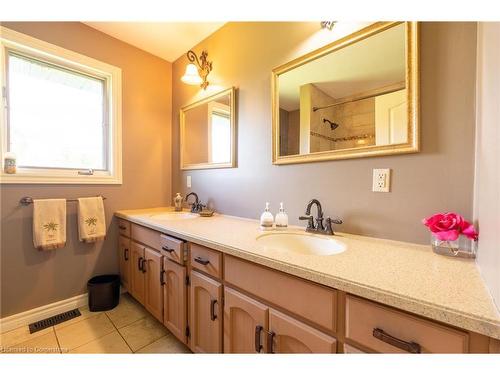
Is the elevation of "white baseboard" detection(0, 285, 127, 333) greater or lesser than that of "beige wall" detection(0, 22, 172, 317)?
lesser

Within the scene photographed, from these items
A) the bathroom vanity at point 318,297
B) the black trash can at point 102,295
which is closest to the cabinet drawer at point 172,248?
the bathroom vanity at point 318,297

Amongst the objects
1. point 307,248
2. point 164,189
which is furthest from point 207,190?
point 307,248

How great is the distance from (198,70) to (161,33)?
43cm

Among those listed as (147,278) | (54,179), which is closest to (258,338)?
(147,278)

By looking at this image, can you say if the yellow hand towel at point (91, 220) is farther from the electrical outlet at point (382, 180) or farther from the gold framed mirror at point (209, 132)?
the electrical outlet at point (382, 180)

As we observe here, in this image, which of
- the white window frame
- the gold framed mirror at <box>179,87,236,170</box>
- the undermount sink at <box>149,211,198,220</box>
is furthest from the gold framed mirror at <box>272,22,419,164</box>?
the white window frame

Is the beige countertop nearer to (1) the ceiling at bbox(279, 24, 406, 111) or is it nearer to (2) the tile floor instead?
(1) the ceiling at bbox(279, 24, 406, 111)

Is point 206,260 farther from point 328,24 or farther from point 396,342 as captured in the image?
point 328,24

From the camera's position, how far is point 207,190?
2.00m

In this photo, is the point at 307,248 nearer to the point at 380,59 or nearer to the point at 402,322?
the point at 402,322

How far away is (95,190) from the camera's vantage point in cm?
190

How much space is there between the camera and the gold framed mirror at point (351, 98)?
99 cm

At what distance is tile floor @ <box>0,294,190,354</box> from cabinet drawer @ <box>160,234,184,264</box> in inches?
24.4

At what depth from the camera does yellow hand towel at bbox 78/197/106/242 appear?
5.74ft
